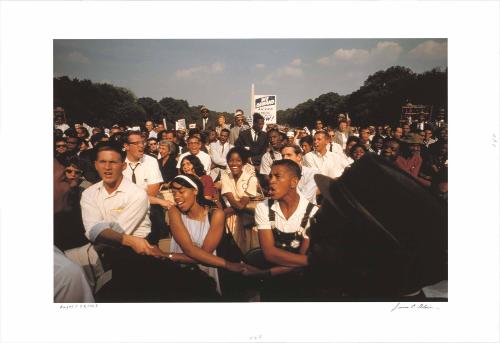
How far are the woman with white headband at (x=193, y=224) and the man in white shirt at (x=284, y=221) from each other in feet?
1.48

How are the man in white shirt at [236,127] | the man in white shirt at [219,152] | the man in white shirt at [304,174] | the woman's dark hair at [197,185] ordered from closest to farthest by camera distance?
the woman's dark hair at [197,185] < the man in white shirt at [304,174] < the man in white shirt at [219,152] < the man in white shirt at [236,127]

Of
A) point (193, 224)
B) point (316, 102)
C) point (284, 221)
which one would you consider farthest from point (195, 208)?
point (316, 102)

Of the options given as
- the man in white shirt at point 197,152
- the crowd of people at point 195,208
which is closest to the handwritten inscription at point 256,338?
the crowd of people at point 195,208

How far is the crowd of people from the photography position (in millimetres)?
4625

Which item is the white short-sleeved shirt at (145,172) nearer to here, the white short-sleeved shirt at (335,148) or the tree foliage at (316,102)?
the tree foliage at (316,102)

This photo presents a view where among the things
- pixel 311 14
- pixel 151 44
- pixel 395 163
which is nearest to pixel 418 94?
pixel 395 163

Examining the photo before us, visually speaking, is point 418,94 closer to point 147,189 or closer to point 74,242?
point 147,189

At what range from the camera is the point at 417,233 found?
4641mm

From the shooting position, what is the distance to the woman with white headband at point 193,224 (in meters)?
4.54

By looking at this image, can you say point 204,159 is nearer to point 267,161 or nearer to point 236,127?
point 236,127

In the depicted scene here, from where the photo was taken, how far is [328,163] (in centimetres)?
484

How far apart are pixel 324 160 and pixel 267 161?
23.5 inches

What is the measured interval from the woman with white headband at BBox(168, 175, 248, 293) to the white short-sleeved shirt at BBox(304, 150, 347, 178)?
1.08m
